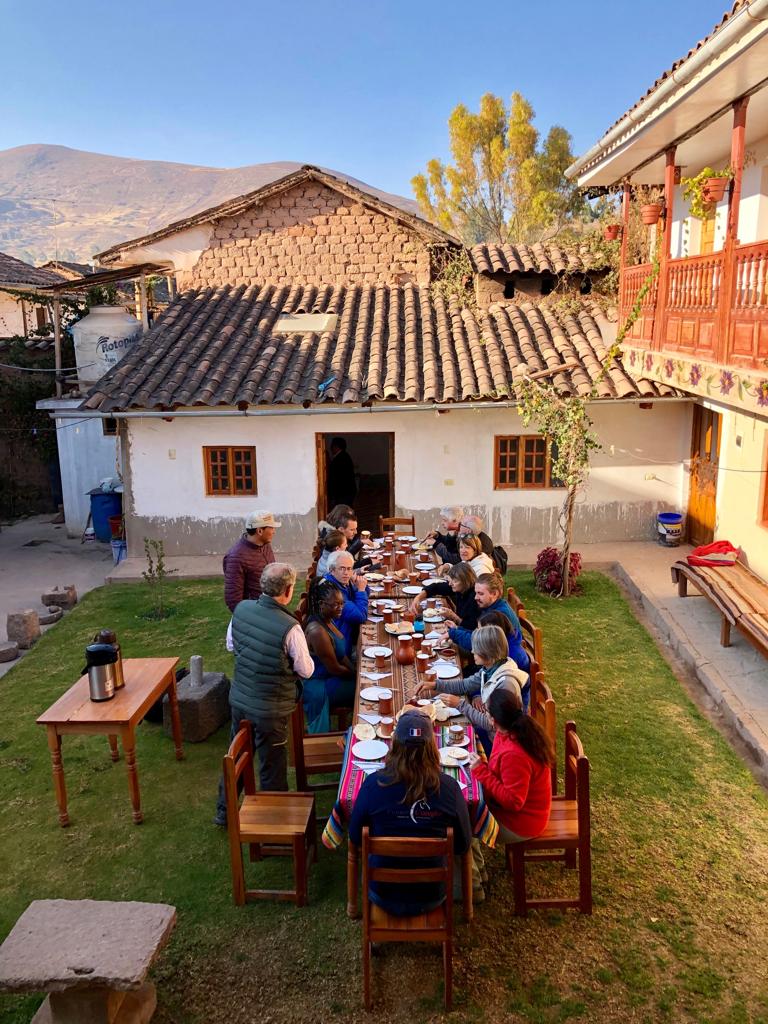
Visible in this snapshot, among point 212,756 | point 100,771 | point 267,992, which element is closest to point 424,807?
point 267,992

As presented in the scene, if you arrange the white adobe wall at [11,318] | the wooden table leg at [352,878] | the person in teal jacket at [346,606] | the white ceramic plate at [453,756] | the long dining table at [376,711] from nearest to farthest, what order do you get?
1. the wooden table leg at [352,878]
2. the long dining table at [376,711]
3. the white ceramic plate at [453,756]
4. the person in teal jacket at [346,606]
5. the white adobe wall at [11,318]

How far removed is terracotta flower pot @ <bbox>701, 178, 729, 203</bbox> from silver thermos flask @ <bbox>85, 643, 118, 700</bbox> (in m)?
7.60

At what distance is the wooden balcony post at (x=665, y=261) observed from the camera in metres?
9.76

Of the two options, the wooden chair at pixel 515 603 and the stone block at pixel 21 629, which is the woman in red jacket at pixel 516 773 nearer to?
the wooden chair at pixel 515 603

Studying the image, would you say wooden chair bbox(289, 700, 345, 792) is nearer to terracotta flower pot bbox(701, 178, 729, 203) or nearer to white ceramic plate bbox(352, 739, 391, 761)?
white ceramic plate bbox(352, 739, 391, 761)

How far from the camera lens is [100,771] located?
696 centimetres

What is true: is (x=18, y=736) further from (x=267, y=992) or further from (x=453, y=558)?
(x=453, y=558)

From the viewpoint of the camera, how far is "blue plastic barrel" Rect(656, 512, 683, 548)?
12.8m

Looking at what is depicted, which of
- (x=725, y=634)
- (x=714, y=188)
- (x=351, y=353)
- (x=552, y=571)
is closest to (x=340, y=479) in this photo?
(x=351, y=353)

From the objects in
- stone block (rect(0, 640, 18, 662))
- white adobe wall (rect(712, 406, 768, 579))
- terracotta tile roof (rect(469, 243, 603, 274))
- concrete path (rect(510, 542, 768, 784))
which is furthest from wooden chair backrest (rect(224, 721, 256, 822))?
terracotta tile roof (rect(469, 243, 603, 274))

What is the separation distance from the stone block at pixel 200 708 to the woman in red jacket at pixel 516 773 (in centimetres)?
337

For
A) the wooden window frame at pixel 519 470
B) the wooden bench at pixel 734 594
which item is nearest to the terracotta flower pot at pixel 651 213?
the wooden window frame at pixel 519 470

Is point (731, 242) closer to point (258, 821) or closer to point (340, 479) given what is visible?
point (258, 821)

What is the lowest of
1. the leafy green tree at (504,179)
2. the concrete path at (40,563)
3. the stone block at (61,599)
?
the concrete path at (40,563)
